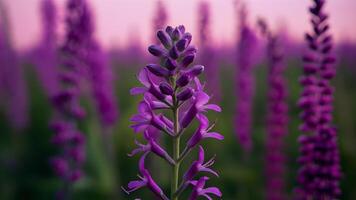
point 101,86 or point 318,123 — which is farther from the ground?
point 318,123

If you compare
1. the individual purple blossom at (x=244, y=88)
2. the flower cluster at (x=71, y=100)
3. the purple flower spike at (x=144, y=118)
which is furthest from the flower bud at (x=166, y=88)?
the individual purple blossom at (x=244, y=88)

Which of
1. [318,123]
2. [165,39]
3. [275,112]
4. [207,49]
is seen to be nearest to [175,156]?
[165,39]

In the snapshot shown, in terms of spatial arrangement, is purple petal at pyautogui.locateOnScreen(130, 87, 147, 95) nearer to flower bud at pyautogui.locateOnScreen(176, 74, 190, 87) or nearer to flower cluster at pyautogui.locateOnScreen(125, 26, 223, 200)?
flower cluster at pyautogui.locateOnScreen(125, 26, 223, 200)

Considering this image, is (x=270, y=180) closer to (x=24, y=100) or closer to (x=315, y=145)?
(x=315, y=145)

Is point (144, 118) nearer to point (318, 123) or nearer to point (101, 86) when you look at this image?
point (318, 123)

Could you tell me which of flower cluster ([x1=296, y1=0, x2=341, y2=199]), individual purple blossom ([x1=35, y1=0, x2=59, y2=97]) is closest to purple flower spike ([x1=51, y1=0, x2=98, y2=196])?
flower cluster ([x1=296, y1=0, x2=341, y2=199])

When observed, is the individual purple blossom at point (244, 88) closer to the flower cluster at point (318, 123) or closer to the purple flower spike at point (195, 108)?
the flower cluster at point (318, 123)
